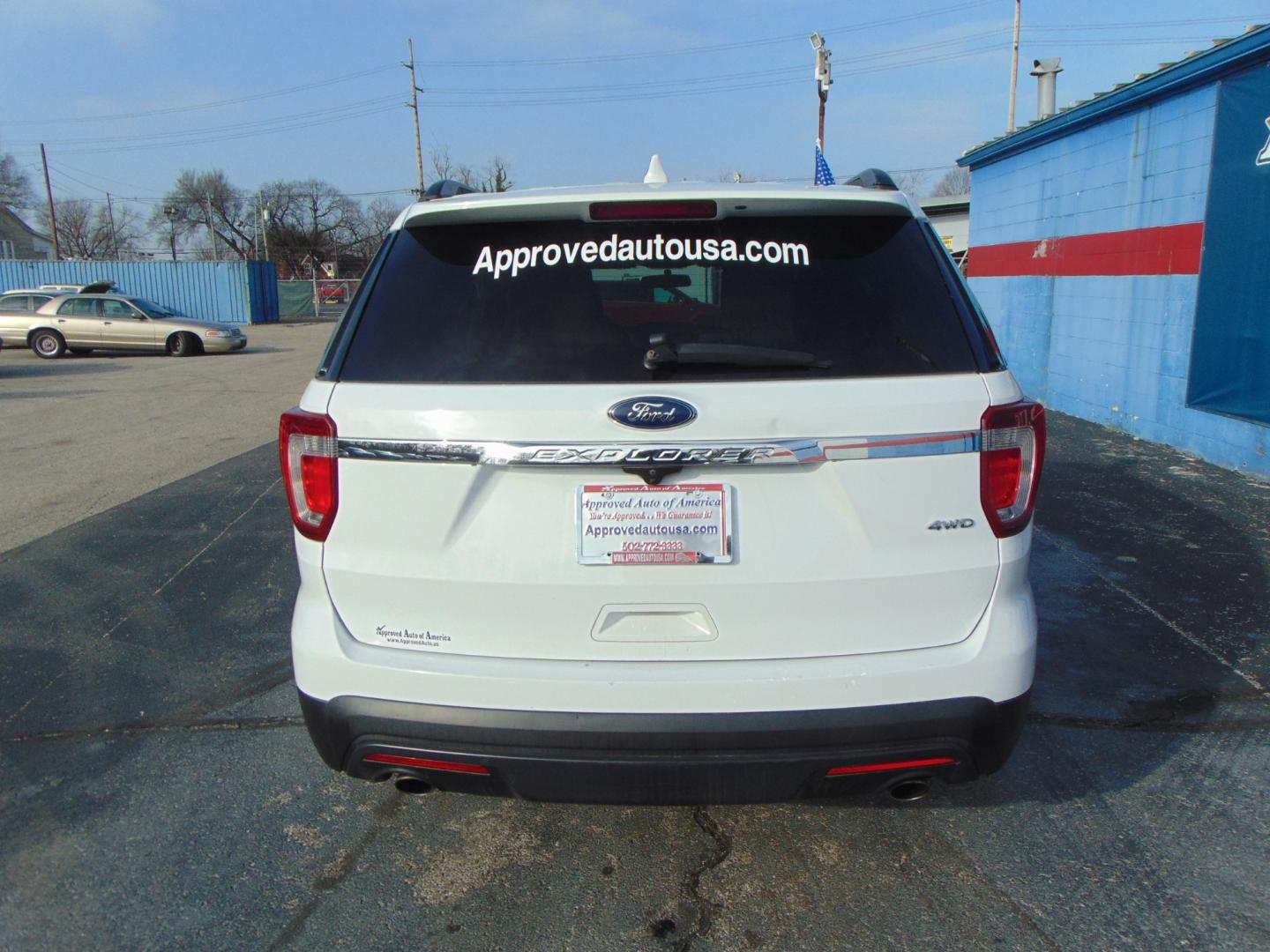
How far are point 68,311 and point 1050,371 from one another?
2282 centimetres

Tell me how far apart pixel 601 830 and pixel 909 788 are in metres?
1.05

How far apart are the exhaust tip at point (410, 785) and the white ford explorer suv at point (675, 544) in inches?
2.7

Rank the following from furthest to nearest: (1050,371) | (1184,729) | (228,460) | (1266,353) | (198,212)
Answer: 1. (198,212)
2. (1050,371)
3. (228,460)
4. (1266,353)
5. (1184,729)

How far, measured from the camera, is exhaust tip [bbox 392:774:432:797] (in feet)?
8.26

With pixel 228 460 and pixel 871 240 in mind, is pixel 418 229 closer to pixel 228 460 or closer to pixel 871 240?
pixel 871 240

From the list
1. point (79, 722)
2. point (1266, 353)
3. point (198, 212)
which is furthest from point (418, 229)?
point (198, 212)

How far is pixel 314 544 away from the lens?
8.10 feet

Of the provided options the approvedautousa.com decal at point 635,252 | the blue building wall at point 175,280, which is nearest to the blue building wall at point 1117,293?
the approvedautousa.com decal at point 635,252

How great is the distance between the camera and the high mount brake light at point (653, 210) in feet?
8.27

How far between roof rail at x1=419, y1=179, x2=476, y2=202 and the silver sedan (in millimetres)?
23355

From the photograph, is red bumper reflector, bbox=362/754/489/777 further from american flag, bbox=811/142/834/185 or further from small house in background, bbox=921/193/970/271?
small house in background, bbox=921/193/970/271

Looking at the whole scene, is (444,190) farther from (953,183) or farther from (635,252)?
(953,183)

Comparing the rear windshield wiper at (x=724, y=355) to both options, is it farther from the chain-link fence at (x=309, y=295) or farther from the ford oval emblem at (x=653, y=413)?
the chain-link fence at (x=309, y=295)

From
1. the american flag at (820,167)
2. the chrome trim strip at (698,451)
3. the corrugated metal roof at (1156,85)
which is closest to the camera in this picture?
the chrome trim strip at (698,451)
